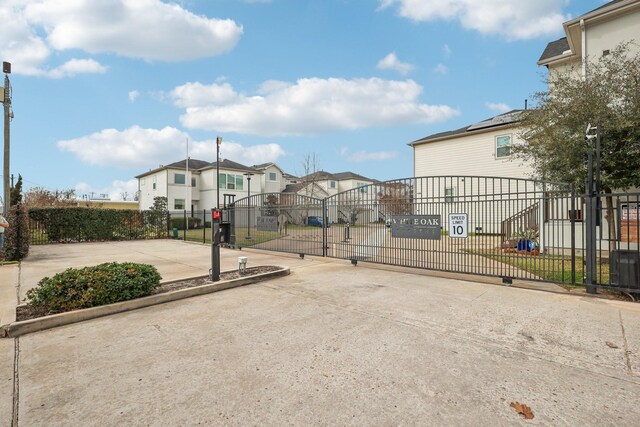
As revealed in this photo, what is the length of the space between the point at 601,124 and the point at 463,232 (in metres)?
4.98

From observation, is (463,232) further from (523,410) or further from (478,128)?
(478,128)

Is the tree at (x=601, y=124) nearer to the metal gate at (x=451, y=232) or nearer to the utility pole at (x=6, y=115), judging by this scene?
the metal gate at (x=451, y=232)

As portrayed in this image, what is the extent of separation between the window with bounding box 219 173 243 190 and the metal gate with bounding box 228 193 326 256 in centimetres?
2452

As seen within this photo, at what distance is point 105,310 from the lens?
4965mm

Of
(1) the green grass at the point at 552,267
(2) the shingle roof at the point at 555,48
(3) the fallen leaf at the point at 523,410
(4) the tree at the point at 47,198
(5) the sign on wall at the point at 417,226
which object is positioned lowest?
(3) the fallen leaf at the point at 523,410

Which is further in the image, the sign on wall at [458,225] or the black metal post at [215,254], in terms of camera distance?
the sign on wall at [458,225]

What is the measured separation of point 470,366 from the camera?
3.23 m

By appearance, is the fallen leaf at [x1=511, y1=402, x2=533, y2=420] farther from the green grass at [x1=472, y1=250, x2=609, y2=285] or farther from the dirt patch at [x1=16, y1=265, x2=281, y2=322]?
the dirt patch at [x1=16, y1=265, x2=281, y2=322]

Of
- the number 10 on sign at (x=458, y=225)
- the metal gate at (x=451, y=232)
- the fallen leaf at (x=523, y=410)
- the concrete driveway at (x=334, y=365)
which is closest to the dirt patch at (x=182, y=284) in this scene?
the concrete driveway at (x=334, y=365)

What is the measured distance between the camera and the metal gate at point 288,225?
1123 centimetres

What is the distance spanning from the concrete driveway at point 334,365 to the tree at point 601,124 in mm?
4954

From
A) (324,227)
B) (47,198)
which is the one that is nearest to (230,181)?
(47,198)

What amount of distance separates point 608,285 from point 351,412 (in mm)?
5783

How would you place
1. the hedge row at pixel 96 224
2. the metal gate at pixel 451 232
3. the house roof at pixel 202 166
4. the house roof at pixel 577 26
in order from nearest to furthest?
the metal gate at pixel 451 232 → the house roof at pixel 577 26 → the hedge row at pixel 96 224 → the house roof at pixel 202 166
